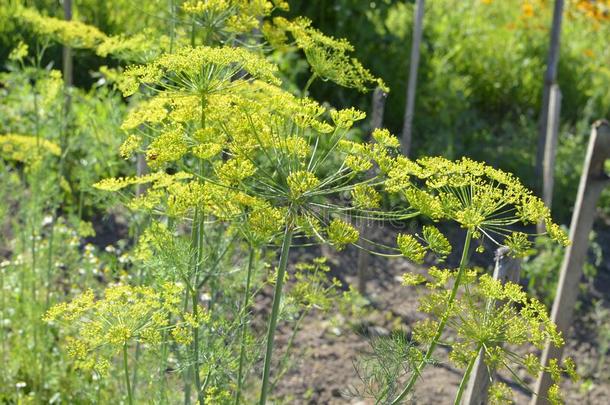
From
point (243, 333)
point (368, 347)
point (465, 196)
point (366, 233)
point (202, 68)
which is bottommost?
point (368, 347)

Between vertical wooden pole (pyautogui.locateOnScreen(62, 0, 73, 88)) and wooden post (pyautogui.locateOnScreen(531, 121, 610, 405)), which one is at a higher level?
vertical wooden pole (pyautogui.locateOnScreen(62, 0, 73, 88))

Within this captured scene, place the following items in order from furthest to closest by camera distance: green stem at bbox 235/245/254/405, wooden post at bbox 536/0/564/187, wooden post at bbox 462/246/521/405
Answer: wooden post at bbox 536/0/564/187 < wooden post at bbox 462/246/521/405 < green stem at bbox 235/245/254/405

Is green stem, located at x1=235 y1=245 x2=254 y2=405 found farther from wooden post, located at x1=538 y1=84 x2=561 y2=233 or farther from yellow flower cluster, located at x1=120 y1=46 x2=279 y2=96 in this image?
wooden post, located at x1=538 y1=84 x2=561 y2=233

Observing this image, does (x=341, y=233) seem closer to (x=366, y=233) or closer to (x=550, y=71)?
(x=366, y=233)

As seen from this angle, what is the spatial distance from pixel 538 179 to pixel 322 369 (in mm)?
2696

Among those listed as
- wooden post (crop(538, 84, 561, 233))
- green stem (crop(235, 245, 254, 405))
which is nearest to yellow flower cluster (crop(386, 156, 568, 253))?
green stem (crop(235, 245, 254, 405))

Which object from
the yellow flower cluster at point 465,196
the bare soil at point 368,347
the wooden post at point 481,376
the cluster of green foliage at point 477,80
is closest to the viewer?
the yellow flower cluster at point 465,196

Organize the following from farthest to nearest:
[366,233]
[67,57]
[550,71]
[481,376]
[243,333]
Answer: [550,71] → [366,233] → [67,57] → [481,376] → [243,333]

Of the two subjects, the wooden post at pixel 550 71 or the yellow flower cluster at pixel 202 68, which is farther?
the wooden post at pixel 550 71

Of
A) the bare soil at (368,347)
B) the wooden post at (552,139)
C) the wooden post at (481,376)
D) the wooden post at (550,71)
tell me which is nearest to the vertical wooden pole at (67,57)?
the bare soil at (368,347)

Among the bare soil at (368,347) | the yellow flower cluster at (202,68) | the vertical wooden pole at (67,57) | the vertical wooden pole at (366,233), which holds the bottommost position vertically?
the bare soil at (368,347)

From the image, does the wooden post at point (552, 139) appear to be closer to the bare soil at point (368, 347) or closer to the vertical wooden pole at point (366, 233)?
the bare soil at point (368, 347)

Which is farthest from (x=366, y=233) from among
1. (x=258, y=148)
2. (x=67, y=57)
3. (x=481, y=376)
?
(x=258, y=148)

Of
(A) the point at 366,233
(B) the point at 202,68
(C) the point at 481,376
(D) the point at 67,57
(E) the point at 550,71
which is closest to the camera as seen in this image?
(B) the point at 202,68
